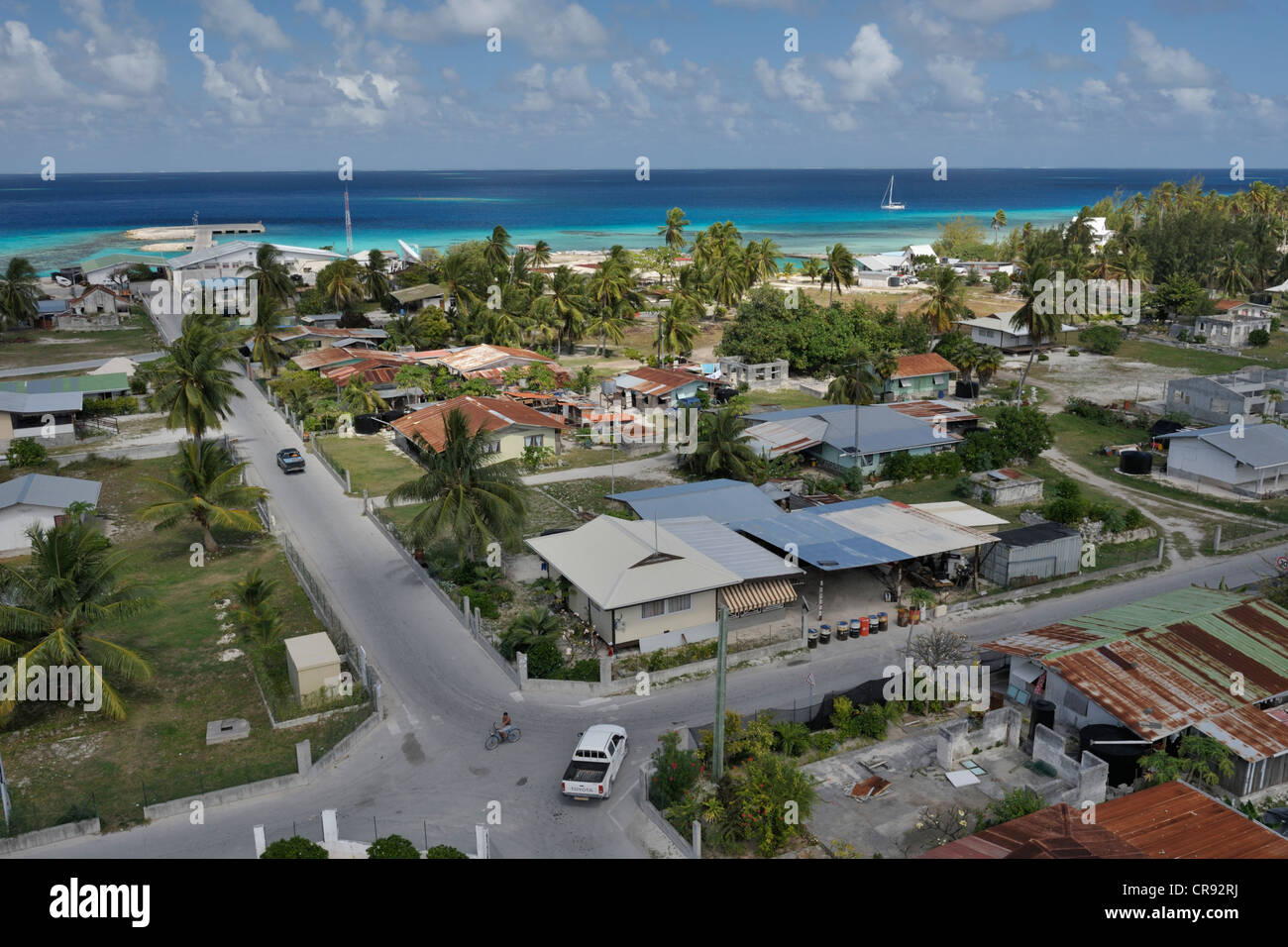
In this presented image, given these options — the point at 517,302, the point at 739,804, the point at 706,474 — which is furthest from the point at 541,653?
the point at 517,302

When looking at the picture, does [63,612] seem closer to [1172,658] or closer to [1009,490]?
[1172,658]

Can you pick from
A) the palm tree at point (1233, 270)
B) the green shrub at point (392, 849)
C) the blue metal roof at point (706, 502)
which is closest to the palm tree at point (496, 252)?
the blue metal roof at point (706, 502)

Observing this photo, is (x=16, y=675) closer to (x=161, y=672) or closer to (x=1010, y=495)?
(x=161, y=672)

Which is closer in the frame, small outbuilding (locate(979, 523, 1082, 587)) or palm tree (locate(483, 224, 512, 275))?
small outbuilding (locate(979, 523, 1082, 587))

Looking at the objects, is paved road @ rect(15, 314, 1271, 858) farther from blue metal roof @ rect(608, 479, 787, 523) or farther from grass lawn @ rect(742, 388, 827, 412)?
grass lawn @ rect(742, 388, 827, 412)

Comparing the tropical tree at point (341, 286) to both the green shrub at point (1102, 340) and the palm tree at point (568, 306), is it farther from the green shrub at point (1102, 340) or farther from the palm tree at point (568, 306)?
the green shrub at point (1102, 340)

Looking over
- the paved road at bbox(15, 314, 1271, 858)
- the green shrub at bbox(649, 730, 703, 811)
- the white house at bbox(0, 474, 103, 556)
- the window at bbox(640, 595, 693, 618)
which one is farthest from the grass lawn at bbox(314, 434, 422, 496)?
the green shrub at bbox(649, 730, 703, 811)
